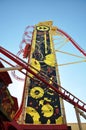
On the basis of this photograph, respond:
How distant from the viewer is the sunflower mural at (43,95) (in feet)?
24.3

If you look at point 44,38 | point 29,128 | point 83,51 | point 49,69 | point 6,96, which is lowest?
point 29,128

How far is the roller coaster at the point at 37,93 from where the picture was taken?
185 inches

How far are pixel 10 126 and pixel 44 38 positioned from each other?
28.3 feet

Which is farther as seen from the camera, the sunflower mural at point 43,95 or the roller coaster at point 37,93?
the sunflower mural at point 43,95

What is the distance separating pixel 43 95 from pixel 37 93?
31cm

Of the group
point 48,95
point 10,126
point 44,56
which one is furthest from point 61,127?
point 44,56

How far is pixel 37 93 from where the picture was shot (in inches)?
331

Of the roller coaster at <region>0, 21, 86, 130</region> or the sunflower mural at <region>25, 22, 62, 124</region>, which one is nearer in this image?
the roller coaster at <region>0, 21, 86, 130</region>

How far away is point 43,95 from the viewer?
27.6ft

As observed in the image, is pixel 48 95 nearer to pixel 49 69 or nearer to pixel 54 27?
pixel 49 69

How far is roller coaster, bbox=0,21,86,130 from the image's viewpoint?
4.70m

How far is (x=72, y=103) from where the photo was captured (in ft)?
15.4

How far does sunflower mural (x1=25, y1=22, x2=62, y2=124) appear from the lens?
7.39 m

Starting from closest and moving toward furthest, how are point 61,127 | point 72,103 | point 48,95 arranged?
point 72,103
point 61,127
point 48,95
